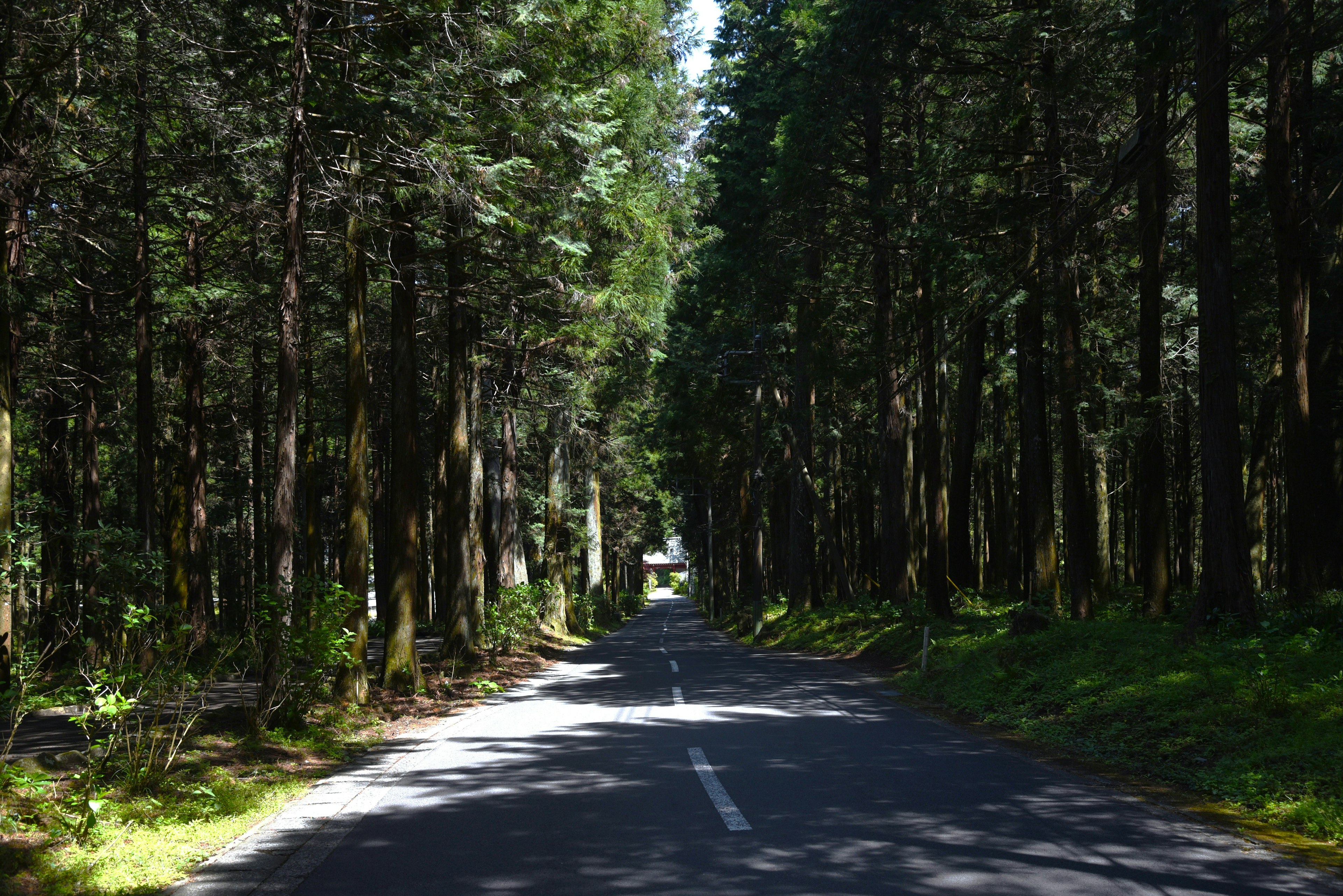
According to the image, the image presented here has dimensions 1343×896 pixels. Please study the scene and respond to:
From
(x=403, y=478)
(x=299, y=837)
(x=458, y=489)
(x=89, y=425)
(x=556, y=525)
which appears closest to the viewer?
(x=299, y=837)

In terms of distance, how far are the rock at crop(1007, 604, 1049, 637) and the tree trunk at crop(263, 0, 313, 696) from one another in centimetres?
1110

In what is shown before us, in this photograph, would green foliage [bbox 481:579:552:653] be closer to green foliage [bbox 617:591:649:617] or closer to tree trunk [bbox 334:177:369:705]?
tree trunk [bbox 334:177:369:705]

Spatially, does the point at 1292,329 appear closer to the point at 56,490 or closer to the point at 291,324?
the point at 291,324

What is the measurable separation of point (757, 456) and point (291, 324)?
22917 mm

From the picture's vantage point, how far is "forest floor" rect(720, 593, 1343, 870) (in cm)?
673

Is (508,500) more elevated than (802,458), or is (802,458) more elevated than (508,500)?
(802,458)

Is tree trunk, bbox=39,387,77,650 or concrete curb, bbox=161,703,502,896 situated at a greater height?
tree trunk, bbox=39,387,77,650

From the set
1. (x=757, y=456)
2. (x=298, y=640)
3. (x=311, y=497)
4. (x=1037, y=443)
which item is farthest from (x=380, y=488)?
(x=1037, y=443)

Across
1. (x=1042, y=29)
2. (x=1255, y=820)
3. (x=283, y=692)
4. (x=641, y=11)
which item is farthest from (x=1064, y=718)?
(x=641, y=11)

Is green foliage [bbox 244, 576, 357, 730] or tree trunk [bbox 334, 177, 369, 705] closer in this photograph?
green foliage [bbox 244, 576, 357, 730]

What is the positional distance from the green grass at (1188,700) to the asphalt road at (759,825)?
98cm

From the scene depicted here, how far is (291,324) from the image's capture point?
1087cm

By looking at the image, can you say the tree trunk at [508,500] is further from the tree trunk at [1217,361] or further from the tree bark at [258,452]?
the tree trunk at [1217,361]

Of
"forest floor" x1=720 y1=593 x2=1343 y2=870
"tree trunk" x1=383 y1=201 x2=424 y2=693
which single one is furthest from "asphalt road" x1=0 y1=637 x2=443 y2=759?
"forest floor" x1=720 y1=593 x2=1343 y2=870
